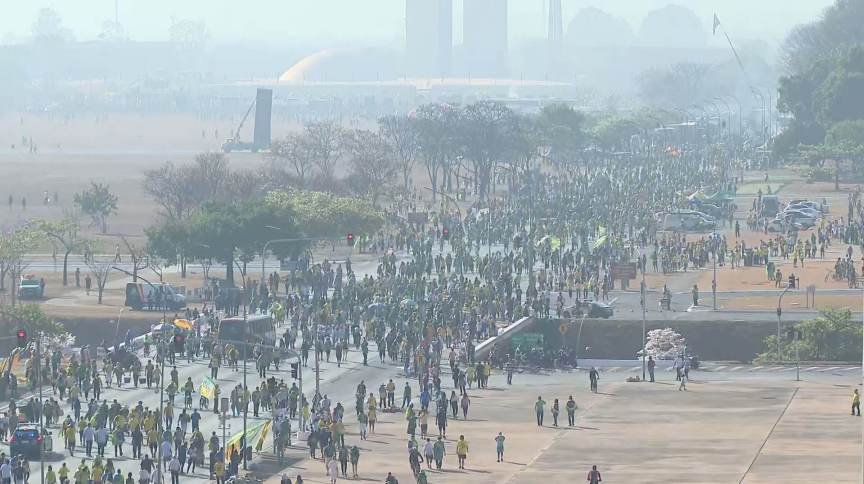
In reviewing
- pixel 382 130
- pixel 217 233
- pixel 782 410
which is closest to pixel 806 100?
pixel 382 130

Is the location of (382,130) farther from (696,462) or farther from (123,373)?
(696,462)

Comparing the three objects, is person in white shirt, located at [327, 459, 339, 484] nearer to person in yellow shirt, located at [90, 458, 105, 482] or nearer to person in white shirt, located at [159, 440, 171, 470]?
person in white shirt, located at [159, 440, 171, 470]

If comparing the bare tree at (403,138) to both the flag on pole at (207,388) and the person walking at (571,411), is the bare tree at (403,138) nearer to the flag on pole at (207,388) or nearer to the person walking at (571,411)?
the person walking at (571,411)

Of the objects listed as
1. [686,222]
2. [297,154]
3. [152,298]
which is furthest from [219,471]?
[297,154]

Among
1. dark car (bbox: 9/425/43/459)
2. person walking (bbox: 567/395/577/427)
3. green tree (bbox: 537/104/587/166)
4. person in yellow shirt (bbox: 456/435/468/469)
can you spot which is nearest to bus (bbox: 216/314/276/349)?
person walking (bbox: 567/395/577/427)

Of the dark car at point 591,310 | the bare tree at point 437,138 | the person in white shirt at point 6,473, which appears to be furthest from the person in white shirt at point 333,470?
the bare tree at point 437,138

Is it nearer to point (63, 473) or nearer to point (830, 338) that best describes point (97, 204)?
point (830, 338)
